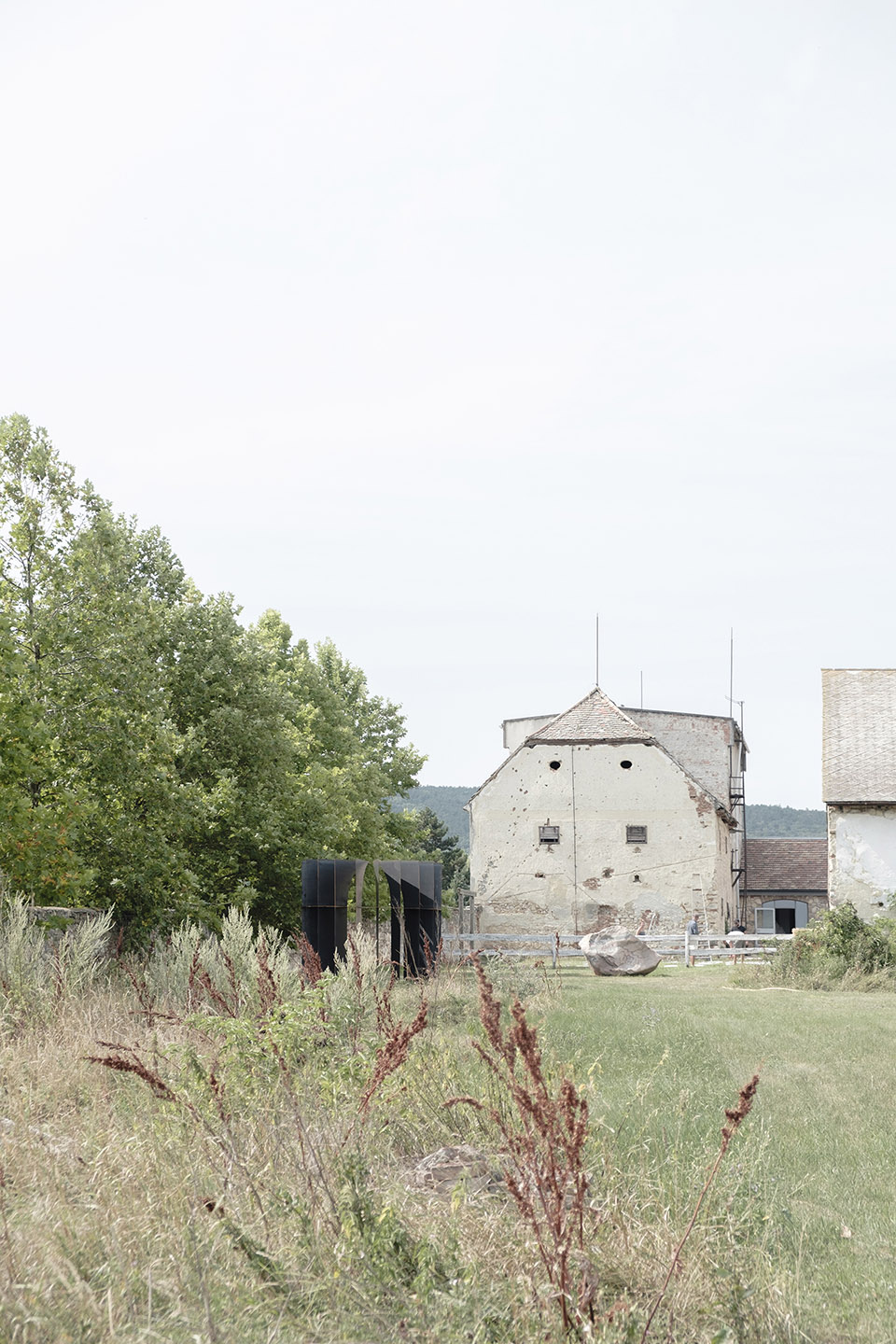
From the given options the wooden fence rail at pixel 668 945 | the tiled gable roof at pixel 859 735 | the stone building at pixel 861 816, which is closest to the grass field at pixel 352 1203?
the wooden fence rail at pixel 668 945

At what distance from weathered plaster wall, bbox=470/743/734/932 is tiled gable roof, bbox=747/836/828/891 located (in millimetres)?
10903

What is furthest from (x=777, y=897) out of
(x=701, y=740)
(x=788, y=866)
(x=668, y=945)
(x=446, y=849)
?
(x=446, y=849)

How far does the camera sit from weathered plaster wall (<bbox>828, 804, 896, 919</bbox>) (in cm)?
2845

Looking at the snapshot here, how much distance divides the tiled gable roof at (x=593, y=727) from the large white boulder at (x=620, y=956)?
13.0 m

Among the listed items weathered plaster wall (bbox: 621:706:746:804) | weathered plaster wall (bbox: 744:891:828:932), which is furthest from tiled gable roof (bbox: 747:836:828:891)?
weathered plaster wall (bbox: 621:706:746:804)

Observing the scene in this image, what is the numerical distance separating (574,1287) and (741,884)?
46191mm

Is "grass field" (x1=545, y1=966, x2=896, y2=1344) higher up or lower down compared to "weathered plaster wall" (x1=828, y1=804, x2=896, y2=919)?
lower down

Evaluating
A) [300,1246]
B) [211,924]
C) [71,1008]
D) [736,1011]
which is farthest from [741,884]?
[300,1246]

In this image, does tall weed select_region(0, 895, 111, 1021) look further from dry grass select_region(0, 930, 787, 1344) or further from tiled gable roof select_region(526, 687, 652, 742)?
tiled gable roof select_region(526, 687, 652, 742)

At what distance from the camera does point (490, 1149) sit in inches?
235

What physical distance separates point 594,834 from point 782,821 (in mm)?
153665

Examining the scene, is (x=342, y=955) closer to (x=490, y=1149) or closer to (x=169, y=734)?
(x=169, y=734)

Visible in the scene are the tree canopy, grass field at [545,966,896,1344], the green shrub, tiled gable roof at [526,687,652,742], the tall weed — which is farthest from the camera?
tiled gable roof at [526,687,652,742]

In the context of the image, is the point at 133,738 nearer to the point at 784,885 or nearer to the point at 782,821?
the point at 784,885
